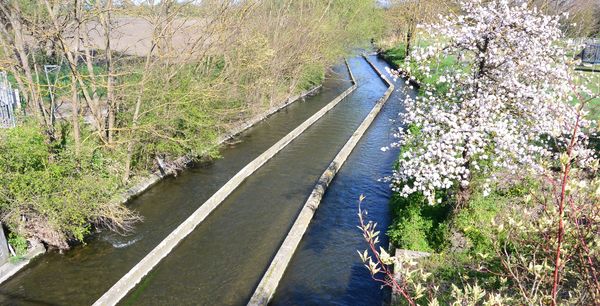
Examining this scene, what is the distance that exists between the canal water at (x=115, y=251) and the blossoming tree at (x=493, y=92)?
8260 mm

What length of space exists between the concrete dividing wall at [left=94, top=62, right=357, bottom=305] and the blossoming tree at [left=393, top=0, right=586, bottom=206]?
7.07 m

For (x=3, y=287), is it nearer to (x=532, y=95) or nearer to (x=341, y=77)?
(x=532, y=95)

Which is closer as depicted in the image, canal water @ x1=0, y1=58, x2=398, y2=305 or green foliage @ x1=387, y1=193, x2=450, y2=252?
canal water @ x1=0, y1=58, x2=398, y2=305

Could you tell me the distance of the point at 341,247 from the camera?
13789mm

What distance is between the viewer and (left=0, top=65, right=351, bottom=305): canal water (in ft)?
36.8

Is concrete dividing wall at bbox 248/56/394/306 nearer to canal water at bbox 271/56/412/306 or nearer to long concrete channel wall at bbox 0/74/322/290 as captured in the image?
canal water at bbox 271/56/412/306

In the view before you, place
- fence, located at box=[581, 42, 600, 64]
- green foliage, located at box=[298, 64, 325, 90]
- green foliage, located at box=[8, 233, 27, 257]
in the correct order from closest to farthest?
green foliage, located at box=[8, 233, 27, 257], green foliage, located at box=[298, 64, 325, 90], fence, located at box=[581, 42, 600, 64]

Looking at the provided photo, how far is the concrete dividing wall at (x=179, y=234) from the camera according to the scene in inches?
434

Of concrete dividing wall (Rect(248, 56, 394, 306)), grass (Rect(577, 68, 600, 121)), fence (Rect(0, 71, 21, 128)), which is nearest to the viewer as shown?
concrete dividing wall (Rect(248, 56, 394, 306))

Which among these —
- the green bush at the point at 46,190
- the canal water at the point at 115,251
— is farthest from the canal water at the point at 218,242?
the green bush at the point at 46,190

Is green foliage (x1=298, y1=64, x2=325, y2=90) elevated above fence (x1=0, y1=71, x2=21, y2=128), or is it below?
below

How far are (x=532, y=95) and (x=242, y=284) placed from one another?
348 inches

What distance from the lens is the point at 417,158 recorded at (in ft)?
40.4

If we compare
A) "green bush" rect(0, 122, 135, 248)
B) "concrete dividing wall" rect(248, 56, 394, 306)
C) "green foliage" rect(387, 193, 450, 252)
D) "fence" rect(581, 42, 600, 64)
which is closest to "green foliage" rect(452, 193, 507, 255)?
"green foliage" rect(387, 193, 450, 252)
